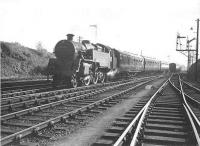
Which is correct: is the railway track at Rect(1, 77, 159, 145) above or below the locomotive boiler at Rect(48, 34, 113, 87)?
below

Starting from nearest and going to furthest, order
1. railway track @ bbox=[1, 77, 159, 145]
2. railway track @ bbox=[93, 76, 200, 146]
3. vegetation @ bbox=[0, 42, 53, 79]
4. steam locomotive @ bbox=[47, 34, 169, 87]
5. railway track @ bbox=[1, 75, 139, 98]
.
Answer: railway track @ bbox=[93, 76, 200, 146] < railway track @ bbox=[1, 77, 159, 145] < railway track @ bbox=[1, 75, 139, 98] < steam locomotive @ bbox=[47, 34, 169, 87] < vegetation @ bbox=[0, 42, 53, 79]

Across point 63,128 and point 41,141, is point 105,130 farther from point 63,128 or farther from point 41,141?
point 41,141

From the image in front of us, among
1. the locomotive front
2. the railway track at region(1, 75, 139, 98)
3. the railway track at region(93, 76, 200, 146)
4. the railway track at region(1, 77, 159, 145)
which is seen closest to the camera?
the railway track at region(93, 76, 200, 146)

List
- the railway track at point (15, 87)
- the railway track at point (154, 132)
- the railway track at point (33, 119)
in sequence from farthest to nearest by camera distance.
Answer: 1. the railway track at point (15, 87)
2. the railway track at point (33, 119)
3. the railway track at point (154, 132)

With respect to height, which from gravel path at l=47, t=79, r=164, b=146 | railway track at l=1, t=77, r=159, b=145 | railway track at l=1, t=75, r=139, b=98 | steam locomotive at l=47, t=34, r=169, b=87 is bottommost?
gravel path at l=47, t=79, r=164, b=146

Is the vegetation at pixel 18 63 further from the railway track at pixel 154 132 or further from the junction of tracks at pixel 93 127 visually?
the railway track at pixel 154 132

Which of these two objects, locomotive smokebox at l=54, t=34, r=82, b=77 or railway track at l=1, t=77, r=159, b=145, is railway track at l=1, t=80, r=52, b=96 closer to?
locomotive smokebox at l=54, t=34, r=82, b=77

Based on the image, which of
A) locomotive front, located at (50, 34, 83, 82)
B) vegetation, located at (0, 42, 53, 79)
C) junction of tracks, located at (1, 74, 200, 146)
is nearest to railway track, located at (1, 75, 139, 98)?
locomotive front, located at (50, 34, 83, 82)

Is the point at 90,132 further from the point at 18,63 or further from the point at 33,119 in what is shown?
the point at 18,63

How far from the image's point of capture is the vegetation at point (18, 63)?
28.7 meters

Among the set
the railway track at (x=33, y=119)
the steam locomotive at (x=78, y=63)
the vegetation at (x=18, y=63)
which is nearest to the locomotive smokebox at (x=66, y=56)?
the steam locomotive at (x=78, y=63)

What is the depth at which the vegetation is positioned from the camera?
28.7 meters

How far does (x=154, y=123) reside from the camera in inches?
281

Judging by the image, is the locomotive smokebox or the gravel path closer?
the gravel path
